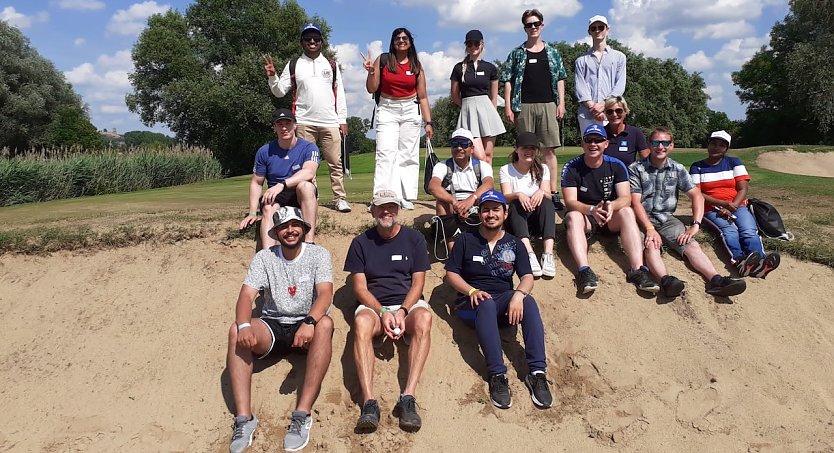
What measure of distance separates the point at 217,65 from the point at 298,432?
40.6m

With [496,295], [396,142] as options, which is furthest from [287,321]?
[396,142]

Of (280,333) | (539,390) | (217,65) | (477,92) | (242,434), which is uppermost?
(217,65)

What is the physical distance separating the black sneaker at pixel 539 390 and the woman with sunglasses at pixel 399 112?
348 centimetres

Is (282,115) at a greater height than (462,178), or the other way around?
(282,115)

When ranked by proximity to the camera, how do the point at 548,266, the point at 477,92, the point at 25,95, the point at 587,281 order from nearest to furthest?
the point at 587,281
the point at 548,266
the point at 477,92
the point at 25,95

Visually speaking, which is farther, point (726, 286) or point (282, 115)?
point (282, 115)

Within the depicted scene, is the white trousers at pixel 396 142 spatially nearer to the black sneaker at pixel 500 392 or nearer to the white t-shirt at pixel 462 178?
the white t-shirt at pixel 462 178

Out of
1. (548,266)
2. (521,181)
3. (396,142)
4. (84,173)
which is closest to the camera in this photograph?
(548,266)

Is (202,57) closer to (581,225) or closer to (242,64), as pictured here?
(242,64)

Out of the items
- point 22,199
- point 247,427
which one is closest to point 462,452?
point 247,427

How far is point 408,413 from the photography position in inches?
199

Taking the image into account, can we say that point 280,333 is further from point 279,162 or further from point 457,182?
point 457,182

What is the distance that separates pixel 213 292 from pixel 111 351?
121cm

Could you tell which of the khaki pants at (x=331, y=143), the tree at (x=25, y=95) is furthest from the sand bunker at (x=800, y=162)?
the tree at (x=25, y=95)
